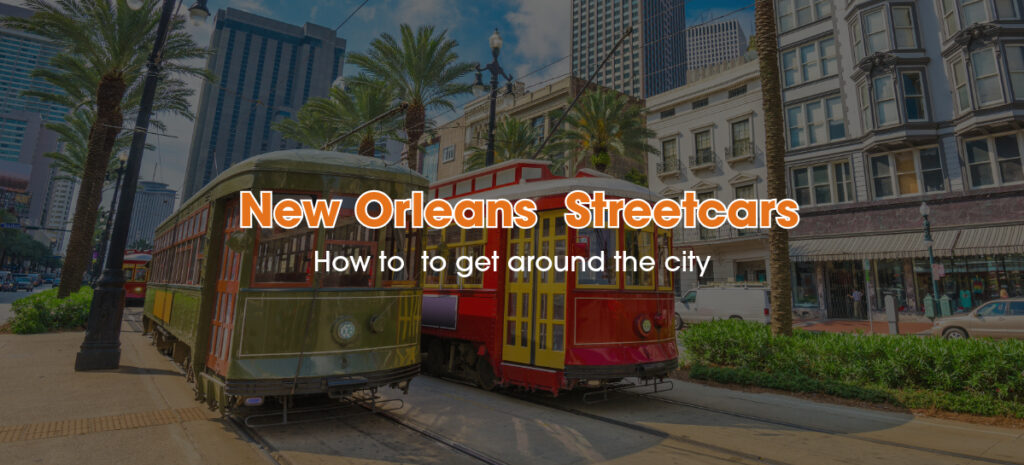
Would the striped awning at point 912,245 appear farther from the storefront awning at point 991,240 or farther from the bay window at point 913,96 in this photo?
the bay window at point 913,96

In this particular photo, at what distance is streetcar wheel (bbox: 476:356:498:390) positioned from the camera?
8.37m

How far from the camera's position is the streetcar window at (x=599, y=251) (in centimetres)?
728

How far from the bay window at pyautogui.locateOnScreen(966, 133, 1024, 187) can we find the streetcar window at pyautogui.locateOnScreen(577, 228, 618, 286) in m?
21.9

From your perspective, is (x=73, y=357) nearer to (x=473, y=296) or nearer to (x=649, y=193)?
(x=473, y=296)

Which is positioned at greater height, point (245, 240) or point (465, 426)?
point (245, 240)

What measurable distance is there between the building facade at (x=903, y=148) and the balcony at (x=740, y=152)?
242 cm

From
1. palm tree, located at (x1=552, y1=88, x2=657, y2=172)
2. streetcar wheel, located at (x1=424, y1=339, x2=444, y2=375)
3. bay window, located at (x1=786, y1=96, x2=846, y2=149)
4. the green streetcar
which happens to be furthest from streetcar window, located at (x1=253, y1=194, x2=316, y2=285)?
bay window, located at (x1=786, y1=96, x2=846, y2=149)

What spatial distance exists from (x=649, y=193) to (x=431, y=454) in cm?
508

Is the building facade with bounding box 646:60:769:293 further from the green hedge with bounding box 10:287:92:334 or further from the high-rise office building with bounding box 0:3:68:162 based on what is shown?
the high-rise office building with bounding box 0:3:68:162

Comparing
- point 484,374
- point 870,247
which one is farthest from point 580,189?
point 870,247

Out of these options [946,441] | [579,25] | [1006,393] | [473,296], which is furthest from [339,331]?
[579,25]

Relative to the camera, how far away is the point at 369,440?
18.5ft

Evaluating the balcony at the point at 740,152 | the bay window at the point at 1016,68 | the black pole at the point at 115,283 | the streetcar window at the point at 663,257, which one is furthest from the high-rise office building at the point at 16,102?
the bay window at the point at 1016,68

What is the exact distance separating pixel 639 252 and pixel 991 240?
2007 cm
